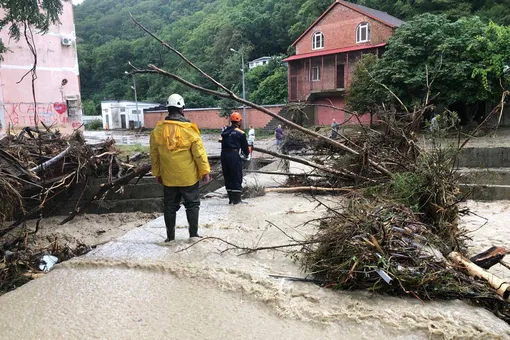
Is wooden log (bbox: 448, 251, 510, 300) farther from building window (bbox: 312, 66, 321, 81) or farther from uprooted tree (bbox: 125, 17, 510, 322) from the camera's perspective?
building window (bbox: 312, 66, 321, 81)

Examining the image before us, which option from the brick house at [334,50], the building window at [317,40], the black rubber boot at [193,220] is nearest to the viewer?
the black rubber boot at [193,220]

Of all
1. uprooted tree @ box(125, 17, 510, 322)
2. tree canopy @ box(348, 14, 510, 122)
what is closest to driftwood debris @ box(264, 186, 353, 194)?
uprooted tree @ box(125, 17, 510, 322)

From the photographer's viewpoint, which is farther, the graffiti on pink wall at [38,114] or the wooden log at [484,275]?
the graffiti on pink wall at [38,114]

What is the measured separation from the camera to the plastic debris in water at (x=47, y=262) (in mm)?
4742

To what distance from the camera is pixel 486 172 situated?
9758 mm

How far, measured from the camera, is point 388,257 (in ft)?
9.74

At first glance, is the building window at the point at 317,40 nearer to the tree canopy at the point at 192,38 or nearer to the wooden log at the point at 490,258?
the tree canopy at the point at 192,38

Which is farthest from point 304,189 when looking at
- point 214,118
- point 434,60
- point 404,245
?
point 214,118

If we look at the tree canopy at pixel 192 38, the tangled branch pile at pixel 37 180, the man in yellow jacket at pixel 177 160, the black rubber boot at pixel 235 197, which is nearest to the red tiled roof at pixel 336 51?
the tree canopy at pixel 192 38

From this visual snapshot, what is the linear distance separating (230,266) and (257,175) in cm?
624

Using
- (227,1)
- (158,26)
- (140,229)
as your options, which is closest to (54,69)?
(140,229)

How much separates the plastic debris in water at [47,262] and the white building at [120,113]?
54292mm

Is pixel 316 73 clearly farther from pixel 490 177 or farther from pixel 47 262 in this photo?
pixel 47 262

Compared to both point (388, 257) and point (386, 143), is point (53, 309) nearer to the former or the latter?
point (388, 257)
